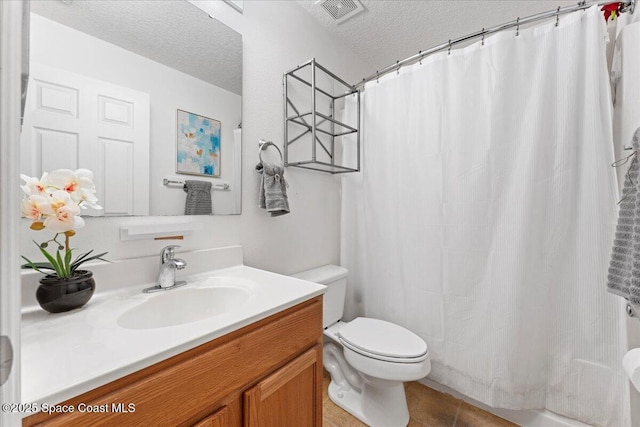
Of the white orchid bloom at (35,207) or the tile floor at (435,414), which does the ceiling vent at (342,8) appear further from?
the tile floor at (435,414)

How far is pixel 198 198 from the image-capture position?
1088mm

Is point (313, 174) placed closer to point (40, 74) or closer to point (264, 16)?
point (264, 16)

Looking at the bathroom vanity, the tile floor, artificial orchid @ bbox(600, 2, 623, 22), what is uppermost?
artificial orchid @ bbox(600, 2, 623, 22)

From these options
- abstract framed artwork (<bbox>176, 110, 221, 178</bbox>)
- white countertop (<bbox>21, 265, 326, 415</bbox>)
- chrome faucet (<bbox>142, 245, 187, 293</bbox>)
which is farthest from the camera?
abstract framed artwork (<bbox>176, 110, 221, 178</bbox>)

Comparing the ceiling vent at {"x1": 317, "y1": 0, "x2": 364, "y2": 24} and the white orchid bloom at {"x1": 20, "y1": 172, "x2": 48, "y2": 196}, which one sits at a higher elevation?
the ceiling vent at {"x1": 317, "y1": 0, "x2": 364, "y2": 24}

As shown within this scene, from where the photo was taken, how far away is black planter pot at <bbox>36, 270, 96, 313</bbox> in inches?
26.1

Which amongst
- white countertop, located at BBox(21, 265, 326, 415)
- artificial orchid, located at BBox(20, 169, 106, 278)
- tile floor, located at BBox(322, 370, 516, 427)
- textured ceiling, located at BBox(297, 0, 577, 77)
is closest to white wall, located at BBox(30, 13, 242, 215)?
artificial orchid, located at BBox(20, 169, 106, 278)

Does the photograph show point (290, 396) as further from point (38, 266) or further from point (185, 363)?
point (38, 266)

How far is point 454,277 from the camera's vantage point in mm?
1352

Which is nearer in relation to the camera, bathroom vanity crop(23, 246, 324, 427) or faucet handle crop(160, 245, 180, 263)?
bathroom vanity crop(23, 246, 324, 427)

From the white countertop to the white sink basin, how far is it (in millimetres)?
33

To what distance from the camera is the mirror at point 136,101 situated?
77 cm

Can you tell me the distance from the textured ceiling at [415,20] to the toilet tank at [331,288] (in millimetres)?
1547

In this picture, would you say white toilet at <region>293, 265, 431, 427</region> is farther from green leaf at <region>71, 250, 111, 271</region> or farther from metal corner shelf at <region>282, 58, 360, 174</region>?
green leaf at <region>71, 250, 111, 271</region>
